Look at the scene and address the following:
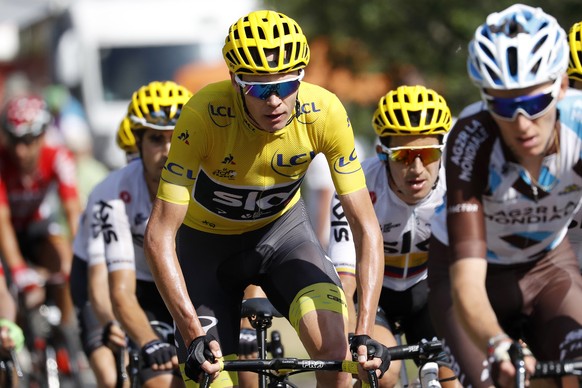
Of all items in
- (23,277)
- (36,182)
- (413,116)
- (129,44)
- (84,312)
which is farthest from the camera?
(129,44)

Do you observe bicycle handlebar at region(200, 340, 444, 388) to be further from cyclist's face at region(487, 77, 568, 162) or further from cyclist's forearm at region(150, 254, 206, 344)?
cyclist's face at region(487, 77, 568, 162)

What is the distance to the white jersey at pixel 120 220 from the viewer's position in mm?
8266

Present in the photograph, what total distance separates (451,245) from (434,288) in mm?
638

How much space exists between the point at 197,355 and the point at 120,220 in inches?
104

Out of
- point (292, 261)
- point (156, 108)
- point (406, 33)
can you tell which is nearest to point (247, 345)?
point (292, 261)

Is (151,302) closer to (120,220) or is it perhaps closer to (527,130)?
(120,220)

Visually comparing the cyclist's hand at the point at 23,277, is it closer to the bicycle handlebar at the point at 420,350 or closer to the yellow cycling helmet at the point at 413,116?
the yellow cycling helmet at the point at 413,116

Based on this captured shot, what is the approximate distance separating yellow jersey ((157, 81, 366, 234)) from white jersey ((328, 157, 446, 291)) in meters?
0.81

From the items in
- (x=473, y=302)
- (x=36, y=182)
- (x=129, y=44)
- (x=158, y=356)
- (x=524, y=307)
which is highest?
(x=129, y=44)

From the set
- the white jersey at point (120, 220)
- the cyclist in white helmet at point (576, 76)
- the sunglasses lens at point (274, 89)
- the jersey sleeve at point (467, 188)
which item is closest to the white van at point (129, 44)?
the white jersey at point (120, 220)

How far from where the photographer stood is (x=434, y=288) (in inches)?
244

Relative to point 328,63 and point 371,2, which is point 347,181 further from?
point 328,63

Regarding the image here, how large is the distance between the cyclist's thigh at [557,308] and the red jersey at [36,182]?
19.5 feet

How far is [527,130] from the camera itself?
5.39 m
